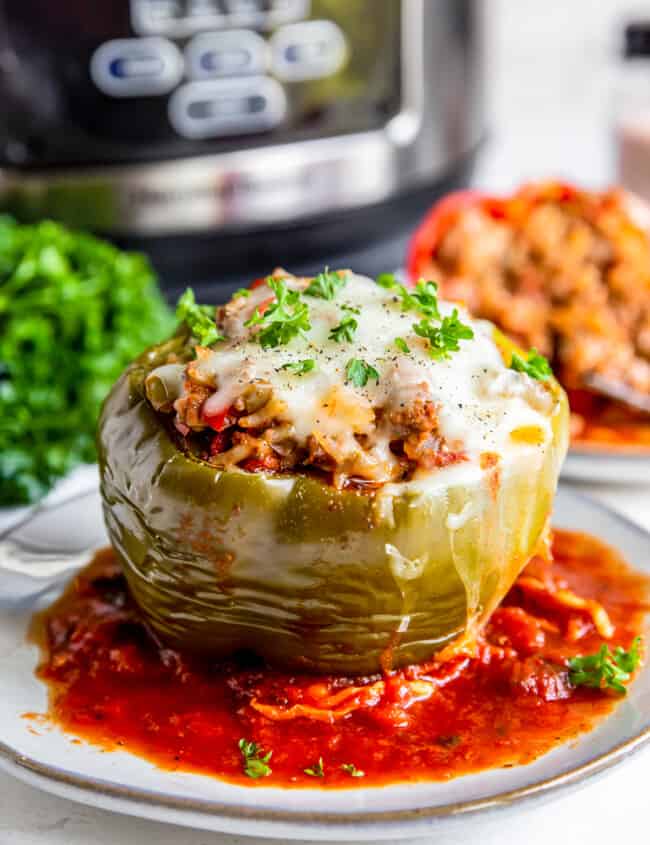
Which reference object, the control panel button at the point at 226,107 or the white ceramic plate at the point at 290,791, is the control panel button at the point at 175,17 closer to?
the control panel button at the point at 226,107

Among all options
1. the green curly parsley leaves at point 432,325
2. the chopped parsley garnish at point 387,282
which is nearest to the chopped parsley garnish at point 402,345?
the green curly parsley leaves at point 432,325

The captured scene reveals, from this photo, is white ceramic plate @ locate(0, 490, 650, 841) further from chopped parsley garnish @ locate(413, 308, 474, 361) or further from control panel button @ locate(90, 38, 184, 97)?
control panel button @ locate(90, 38, 184, 97)

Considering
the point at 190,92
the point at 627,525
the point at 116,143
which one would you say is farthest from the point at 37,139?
the point at 627,525

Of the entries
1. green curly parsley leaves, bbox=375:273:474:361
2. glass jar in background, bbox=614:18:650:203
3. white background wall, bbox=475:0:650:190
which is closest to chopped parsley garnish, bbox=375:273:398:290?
green curly parsley leaves, bbox=375:273:474:361

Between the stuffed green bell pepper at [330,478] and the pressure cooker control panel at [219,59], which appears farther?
the pressure cooker control panel at [219,59]

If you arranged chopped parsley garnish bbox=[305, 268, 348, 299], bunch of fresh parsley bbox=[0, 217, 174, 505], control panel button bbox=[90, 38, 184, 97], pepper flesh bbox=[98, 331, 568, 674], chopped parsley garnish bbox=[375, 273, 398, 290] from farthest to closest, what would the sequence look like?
control panel button bbox=[90, 38, 184, 97], bunch of fresh parsley bbox=[0, 217, 174, 505], chopped parsley garnish bbox=[375, 273, 398, 290], chopped parsley garnish bbox=[305, 268, 348, 299], pepper flesh bbox=[98, 331, 568, 674]

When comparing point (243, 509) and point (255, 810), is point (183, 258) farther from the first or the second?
point (255, 810)
